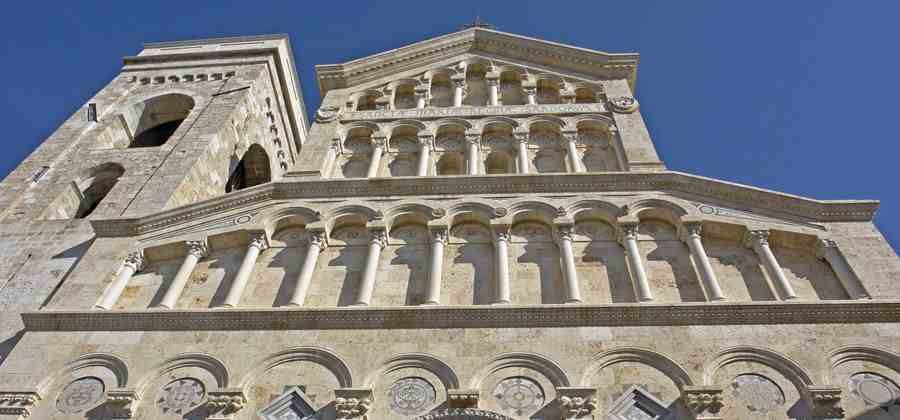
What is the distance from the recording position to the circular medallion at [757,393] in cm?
891

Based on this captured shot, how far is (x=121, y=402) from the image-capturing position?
9.45 meters

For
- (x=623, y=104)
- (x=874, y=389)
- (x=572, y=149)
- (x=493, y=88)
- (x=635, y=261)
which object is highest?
(x=493, y=88)

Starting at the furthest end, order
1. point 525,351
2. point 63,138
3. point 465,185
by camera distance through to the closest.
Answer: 1. point 63,138
2. point 465,185
3. point 525,351

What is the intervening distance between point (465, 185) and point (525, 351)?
14.3ft

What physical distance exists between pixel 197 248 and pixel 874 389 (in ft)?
32.6

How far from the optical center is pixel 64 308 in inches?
436

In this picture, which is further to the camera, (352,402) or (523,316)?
(523,316)


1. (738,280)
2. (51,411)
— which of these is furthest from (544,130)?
(51,411)

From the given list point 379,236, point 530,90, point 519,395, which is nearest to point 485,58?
point 530,90

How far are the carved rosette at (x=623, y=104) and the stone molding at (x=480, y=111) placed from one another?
0.75ft

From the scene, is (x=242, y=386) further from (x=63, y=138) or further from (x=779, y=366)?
(x=63, y=138)

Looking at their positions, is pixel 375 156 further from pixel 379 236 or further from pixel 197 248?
pixel 197 248

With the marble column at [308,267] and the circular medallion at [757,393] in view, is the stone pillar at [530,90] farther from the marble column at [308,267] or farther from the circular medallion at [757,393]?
the circular medallion at [757,393]

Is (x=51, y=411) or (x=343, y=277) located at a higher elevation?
(x=343, y=277)
